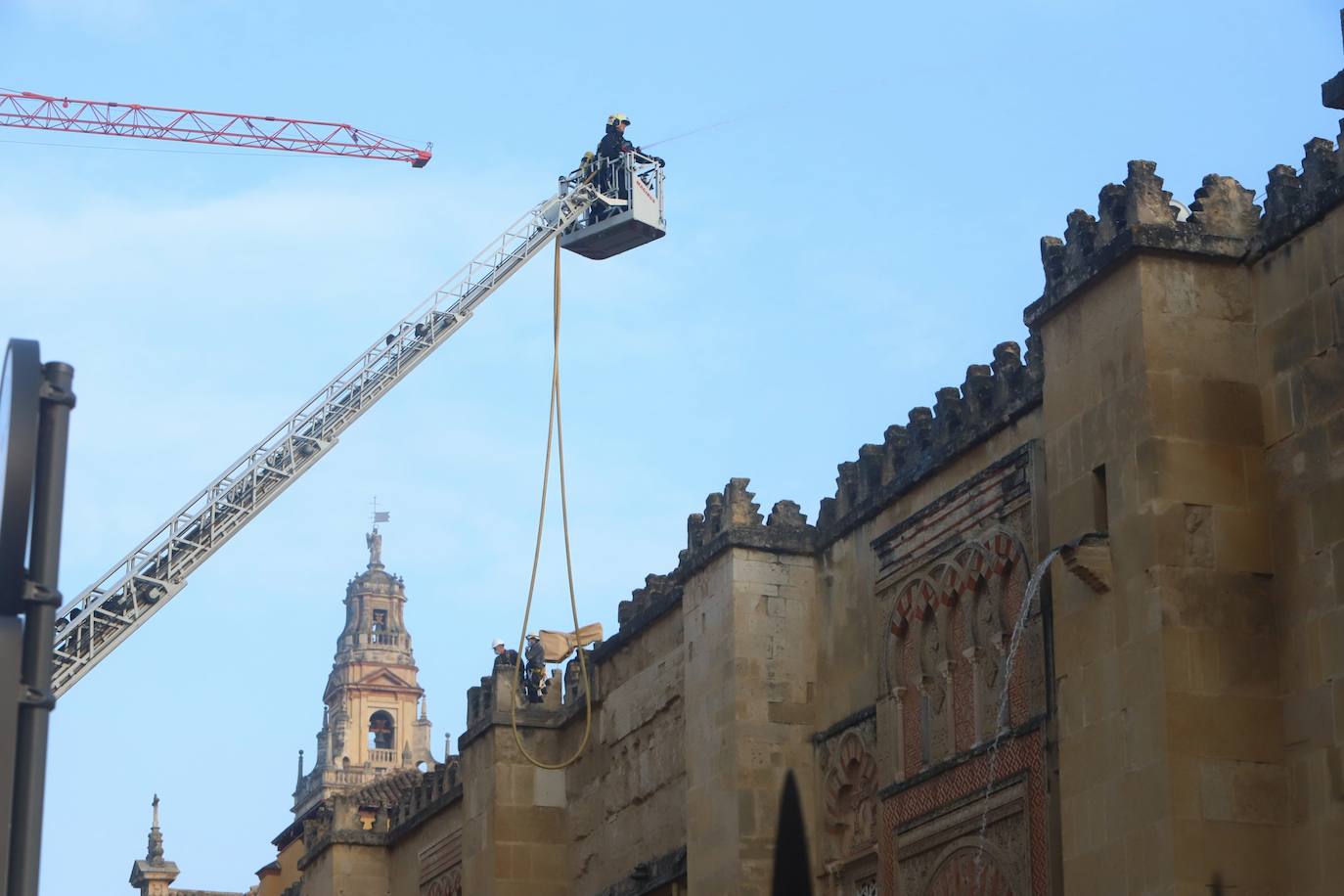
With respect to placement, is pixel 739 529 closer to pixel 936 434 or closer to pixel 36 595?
pixel 936 434

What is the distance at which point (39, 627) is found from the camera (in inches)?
144

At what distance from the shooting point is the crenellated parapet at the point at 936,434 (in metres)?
16.5

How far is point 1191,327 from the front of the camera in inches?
551

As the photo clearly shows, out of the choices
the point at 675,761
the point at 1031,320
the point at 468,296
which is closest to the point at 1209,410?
the point at 1031,320

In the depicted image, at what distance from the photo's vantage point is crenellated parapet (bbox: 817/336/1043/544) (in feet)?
54.0

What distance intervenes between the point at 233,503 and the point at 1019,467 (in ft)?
45.1

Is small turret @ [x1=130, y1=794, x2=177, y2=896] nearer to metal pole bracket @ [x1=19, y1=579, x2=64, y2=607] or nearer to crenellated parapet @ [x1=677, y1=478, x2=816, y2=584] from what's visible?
crenellated parapet @ [x1=677, y1=478, x2=816, y2=584]

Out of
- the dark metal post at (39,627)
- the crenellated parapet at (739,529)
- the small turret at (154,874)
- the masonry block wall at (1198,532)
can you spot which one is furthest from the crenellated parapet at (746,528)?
the small turret at (154,874)

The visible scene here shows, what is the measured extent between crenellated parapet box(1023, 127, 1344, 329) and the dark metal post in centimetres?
1114

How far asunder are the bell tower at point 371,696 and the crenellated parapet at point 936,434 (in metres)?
77.8

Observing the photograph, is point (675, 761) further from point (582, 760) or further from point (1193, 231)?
point (1193, 231)

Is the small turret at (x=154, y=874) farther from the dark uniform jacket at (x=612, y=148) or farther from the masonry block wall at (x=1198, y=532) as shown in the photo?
the masonry block wall at (x=1198, y=532)

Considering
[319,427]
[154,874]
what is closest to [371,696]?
[154,874]

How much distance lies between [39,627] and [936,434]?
14357 mm
